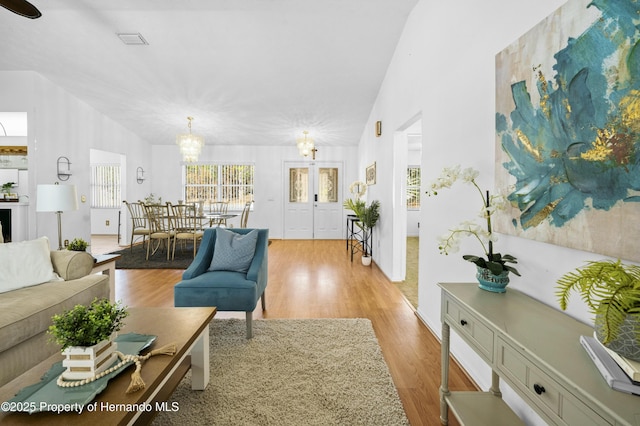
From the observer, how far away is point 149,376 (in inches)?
47.2

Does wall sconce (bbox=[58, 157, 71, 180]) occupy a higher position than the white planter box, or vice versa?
wall sconce (bbox=[58, 157, 71, 180])

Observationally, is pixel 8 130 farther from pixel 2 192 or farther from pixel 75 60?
pixel 75 60

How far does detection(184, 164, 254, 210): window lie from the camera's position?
26.6 ft

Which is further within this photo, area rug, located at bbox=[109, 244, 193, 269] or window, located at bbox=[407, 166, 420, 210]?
window, located at bbox=[407, 166, 420, 210]

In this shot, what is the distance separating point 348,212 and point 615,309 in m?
7.24

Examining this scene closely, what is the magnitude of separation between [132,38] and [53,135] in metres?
2.36

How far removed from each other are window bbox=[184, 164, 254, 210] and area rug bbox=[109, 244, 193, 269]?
7.36 ft

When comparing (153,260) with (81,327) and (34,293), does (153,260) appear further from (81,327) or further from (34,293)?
(81,327)

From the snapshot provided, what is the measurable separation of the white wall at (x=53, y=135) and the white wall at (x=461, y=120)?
216 inches

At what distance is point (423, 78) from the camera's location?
296 centimetres

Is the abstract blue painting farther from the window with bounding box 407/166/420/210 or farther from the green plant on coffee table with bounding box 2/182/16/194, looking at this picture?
the green plant on coffee table with bounding box 2/182/16/194

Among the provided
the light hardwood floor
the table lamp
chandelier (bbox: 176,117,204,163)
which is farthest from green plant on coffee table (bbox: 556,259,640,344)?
chandelier (bbox: 176,117,204,163)

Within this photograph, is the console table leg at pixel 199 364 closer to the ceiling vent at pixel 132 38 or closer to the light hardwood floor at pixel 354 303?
the light hardwood floor at pixel 354 303

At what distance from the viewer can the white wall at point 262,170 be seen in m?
7.96
